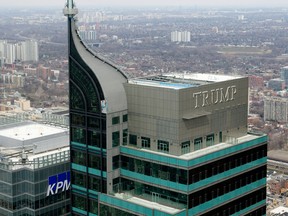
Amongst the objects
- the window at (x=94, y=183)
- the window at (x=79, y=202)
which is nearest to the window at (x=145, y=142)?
the window at (x=94, y=183)

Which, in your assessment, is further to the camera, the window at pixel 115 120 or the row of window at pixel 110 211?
the window at pixel 115 120

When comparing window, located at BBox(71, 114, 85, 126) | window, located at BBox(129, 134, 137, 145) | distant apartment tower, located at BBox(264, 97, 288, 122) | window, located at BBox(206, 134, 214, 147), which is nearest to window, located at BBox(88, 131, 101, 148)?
window, located at BBox(71, 114, 85, 126)

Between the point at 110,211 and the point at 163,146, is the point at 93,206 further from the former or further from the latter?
the point at 163,146

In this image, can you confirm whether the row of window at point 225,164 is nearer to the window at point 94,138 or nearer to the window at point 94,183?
the window at point 94,183

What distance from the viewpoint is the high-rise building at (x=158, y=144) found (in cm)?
3288

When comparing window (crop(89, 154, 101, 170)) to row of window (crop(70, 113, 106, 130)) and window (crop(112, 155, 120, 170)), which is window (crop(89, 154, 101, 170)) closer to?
window (crop(112, 155, 120, 170))

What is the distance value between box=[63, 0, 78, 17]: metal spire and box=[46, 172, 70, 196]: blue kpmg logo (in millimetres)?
12403

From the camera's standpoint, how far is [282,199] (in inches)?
3873

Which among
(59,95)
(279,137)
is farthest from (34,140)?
(59,95)

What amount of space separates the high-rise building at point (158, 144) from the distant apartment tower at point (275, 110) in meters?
135

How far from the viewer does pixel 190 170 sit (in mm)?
32094

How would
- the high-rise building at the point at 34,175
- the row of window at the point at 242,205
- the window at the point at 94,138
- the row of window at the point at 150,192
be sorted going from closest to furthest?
the row of window at the point at 150,192 → the row of window at the point at 242,205 → the window at the point at 94,138 → the high-rise building at the point at 34,175

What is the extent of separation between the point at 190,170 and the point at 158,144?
8.98ft

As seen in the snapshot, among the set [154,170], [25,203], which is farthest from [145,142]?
[25,203]
